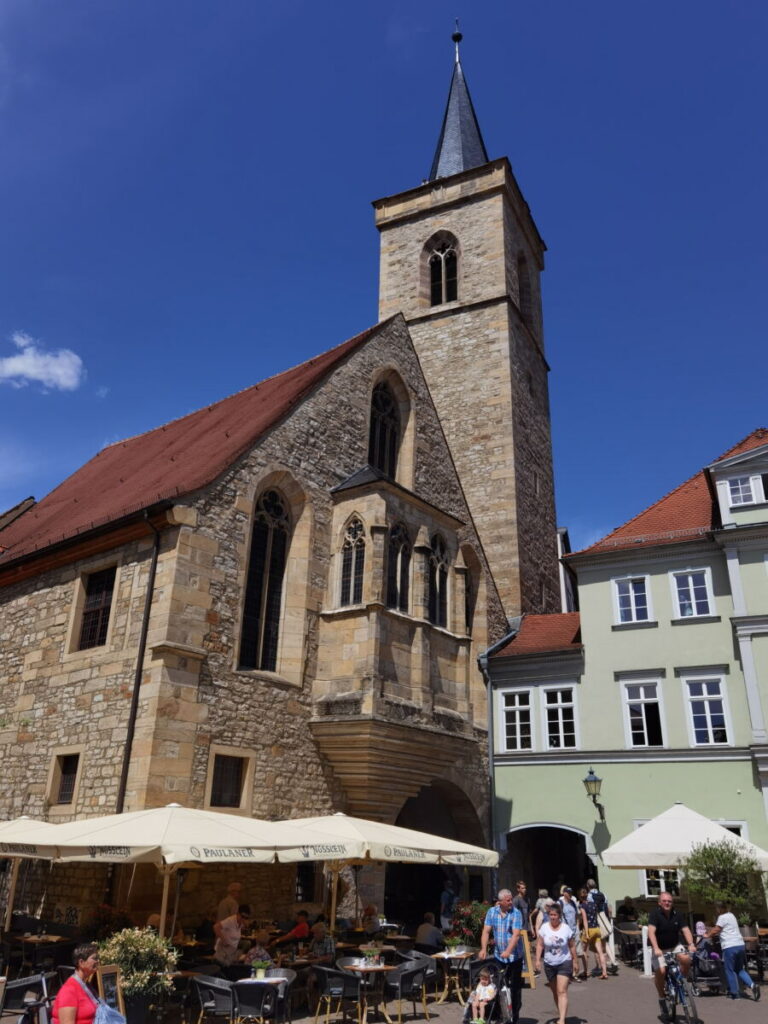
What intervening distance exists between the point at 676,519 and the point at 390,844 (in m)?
12.0

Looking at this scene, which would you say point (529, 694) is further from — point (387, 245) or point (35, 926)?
point (387, 245)

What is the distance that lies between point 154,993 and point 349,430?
11.5 m

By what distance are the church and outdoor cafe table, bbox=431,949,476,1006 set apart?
3324 millimetres

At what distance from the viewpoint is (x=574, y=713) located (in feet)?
61.9

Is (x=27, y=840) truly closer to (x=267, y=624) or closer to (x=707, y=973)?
(x=267, y=624)

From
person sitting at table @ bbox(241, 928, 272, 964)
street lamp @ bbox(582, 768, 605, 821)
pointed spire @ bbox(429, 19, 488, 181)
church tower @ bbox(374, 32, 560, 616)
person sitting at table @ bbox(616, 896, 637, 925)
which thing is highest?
pointed spire @ bbox(429, 19, 488, 181)

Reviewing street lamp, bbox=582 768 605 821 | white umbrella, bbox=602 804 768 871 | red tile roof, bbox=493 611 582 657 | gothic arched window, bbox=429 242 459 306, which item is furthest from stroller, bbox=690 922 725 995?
gothic arched window, bbox=429 242 459 306

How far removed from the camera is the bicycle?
8.96m

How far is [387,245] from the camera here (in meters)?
31.3

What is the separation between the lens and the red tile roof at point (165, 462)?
14797 millimetres

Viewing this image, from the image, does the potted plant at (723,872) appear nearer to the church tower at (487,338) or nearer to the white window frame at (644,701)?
the white window frame at (644,701)

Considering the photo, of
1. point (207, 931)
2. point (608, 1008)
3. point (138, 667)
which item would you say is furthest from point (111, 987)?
point (608, 1008)

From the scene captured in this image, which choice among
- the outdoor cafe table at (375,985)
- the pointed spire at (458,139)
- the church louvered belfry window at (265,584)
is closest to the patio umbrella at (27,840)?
the outdoor cafe table at (375,985)

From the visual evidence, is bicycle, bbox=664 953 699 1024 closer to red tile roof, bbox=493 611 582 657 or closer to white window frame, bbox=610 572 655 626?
white window frame, bbox=610 572 655 626
